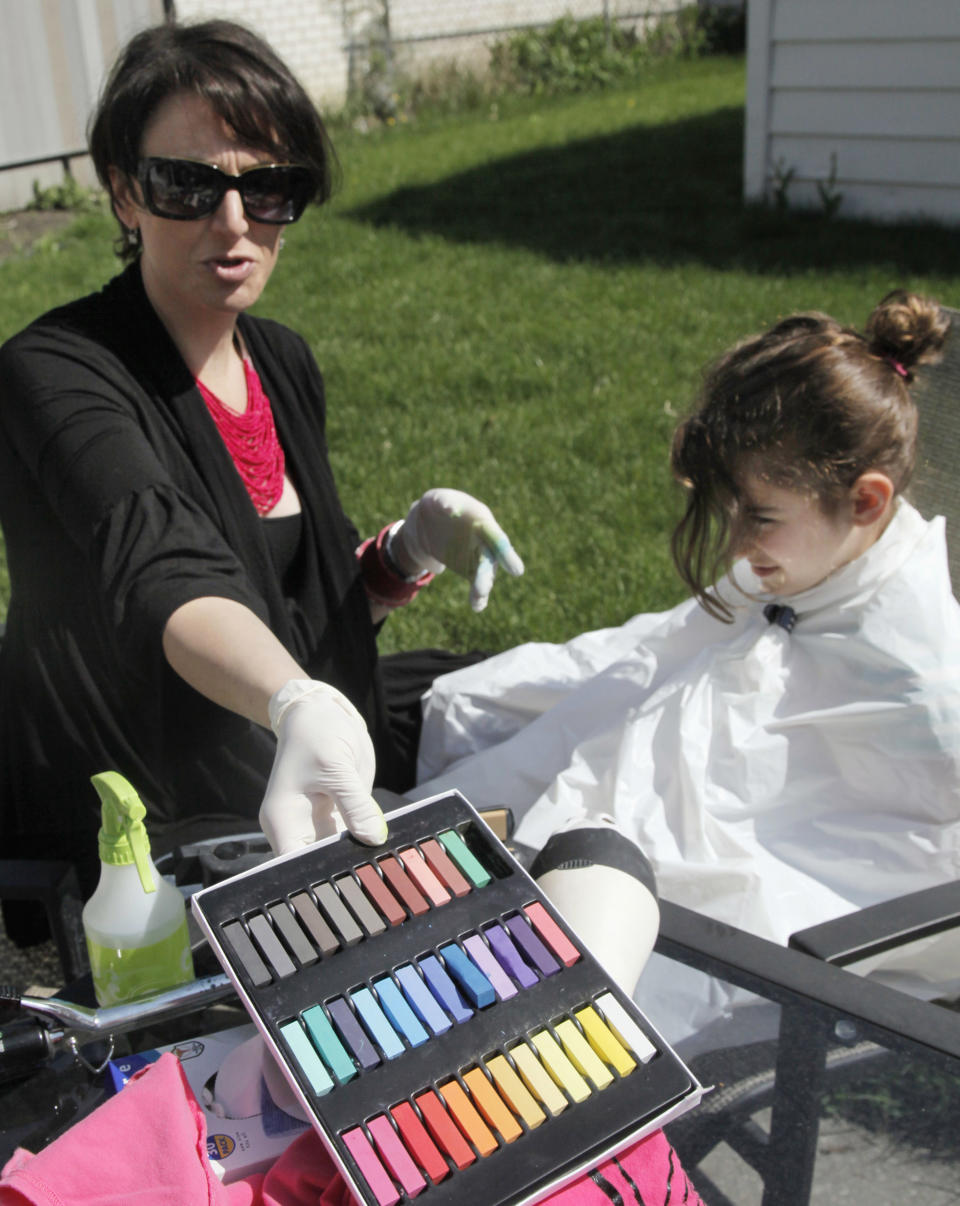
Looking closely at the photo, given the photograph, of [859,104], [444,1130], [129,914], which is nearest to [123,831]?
[129,914]

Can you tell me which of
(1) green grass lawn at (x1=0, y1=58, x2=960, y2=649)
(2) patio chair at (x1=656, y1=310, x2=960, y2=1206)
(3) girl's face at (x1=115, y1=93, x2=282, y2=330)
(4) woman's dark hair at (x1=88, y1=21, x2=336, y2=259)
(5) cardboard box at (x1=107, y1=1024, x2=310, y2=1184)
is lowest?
(1) green grass lawn at (x1=0, y1=58, x2=960, y2=649)

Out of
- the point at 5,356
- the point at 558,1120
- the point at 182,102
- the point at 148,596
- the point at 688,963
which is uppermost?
the point at 182,102

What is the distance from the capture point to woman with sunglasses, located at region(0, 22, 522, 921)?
5.01ft

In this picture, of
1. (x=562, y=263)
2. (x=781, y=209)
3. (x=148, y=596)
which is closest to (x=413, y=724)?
(x=148, y=596)

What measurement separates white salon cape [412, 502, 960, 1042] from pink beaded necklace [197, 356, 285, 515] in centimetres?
54

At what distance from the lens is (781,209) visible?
6059 mm

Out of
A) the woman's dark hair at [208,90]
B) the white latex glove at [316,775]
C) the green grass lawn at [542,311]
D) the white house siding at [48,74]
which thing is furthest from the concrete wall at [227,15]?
the white latex glove at [316,775]

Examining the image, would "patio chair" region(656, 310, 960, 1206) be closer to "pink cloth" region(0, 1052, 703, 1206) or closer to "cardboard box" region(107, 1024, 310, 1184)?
"pink cloth" region(0, 1052, 703, 1206)

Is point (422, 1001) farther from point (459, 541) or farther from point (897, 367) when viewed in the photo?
point (897, 367)

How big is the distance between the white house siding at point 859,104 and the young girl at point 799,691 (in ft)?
15.0

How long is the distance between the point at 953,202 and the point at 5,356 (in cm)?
541

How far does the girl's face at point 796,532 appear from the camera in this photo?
173 centimetres

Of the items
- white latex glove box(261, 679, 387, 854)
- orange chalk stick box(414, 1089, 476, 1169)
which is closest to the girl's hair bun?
white latex glove box(261, 679, 387, 854)

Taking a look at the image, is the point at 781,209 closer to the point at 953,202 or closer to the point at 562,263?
the point at 953,202
